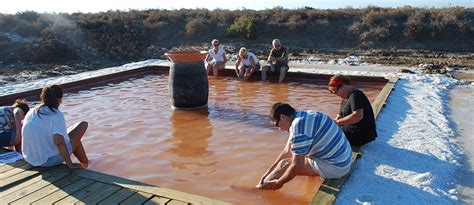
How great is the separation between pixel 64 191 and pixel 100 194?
0.32 m

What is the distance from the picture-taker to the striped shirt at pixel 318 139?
3180 millimetres

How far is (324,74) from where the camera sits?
9250 millimetres

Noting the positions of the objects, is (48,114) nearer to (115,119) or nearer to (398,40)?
(115,119)

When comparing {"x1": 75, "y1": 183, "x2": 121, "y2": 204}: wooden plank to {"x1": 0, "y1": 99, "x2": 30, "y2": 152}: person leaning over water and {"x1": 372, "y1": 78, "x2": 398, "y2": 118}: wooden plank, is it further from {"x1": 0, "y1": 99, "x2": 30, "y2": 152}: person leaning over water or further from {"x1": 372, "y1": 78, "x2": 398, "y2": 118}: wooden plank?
{"x1": 372, "y1": 78, "x2": 398, "y2": 118}: wooden plank

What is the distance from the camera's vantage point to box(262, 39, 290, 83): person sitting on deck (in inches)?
365

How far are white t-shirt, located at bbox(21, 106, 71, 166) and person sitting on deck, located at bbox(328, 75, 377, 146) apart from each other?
2543 mm

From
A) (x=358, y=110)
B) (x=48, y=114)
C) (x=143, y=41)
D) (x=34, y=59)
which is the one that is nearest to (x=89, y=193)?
(x=48, y=114)

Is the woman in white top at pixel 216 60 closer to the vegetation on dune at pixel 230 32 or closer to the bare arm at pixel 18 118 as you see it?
the vegetation on dune at pixel 230 32

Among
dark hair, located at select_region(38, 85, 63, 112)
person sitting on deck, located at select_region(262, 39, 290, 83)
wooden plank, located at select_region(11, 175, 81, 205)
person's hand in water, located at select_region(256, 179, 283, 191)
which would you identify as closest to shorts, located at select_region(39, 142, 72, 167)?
wooden plank, located at select_region(11, 175, 81, 205)

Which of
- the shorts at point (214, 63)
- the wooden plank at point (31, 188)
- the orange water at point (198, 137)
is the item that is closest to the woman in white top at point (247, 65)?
the shorts at point (214, 63)

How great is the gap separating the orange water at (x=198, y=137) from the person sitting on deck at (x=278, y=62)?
0.57 m

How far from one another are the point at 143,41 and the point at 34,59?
165 inches

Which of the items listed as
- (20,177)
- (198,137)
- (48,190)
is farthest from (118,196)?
(198,137)

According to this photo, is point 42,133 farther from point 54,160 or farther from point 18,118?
point 18,118
